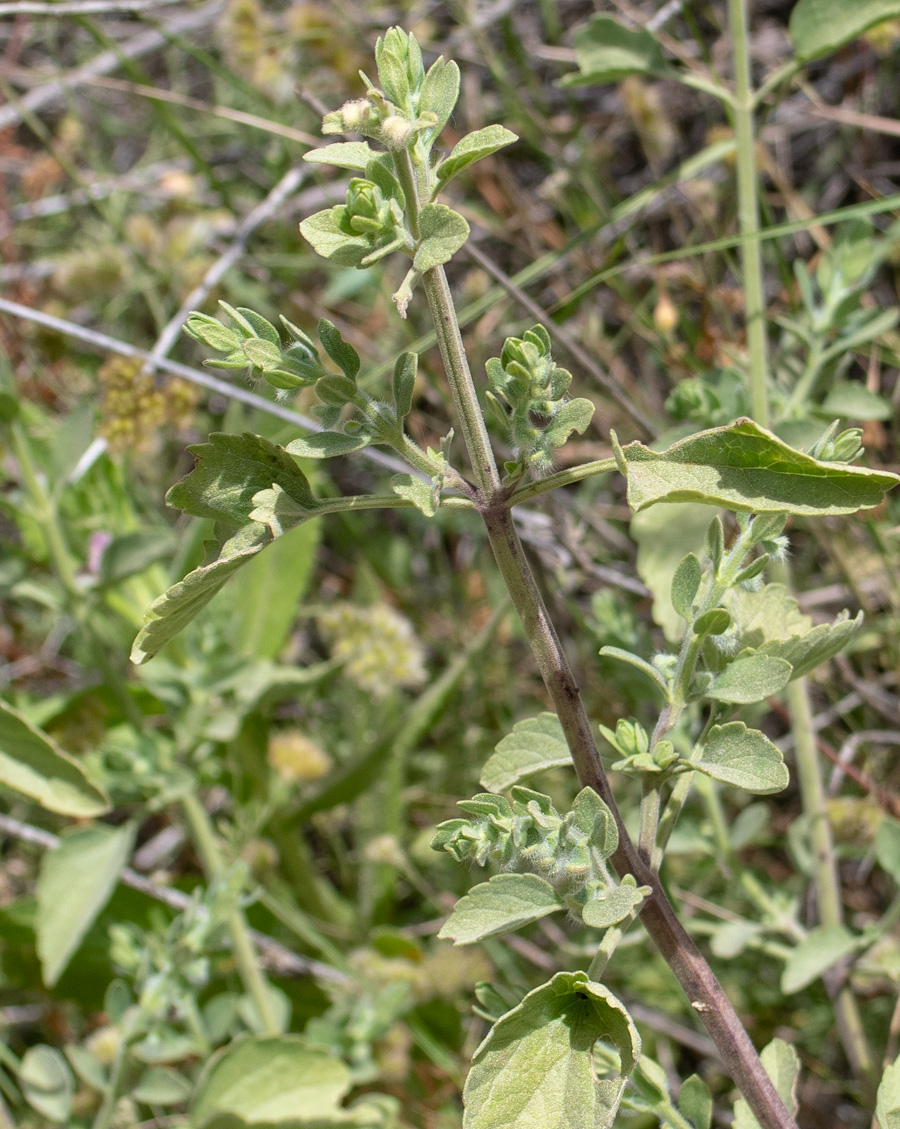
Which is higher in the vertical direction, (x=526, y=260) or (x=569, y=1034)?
(x=569, y=1034)

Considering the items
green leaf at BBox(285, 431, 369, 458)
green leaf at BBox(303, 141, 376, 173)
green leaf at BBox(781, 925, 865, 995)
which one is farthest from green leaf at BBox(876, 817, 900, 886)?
green leaf at BBox(303, 141, 376, 173)

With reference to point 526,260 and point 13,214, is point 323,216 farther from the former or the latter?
point 13,214

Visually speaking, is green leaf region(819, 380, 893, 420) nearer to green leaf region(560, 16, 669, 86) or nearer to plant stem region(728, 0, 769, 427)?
plant stem region(728, 0, 769, 427)

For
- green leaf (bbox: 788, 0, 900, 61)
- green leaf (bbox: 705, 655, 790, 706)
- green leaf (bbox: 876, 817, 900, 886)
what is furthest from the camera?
green leaf (bbox: 788, 0, 900, 61)

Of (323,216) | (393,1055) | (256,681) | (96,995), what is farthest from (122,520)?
(323,216)

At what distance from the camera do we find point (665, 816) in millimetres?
996

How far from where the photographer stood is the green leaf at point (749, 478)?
0.84 metres

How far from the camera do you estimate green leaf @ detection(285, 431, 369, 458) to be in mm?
900

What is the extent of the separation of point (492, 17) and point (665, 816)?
282 cm

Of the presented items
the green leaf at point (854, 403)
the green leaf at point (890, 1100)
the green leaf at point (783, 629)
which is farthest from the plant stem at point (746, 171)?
the green leaf at point (890, 1100)

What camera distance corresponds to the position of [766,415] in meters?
1.68

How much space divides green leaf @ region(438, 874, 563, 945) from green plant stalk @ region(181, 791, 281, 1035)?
107cm

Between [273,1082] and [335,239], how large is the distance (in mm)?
1406

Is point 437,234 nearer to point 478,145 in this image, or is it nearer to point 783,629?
point 478,145
